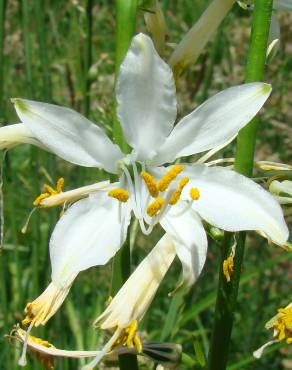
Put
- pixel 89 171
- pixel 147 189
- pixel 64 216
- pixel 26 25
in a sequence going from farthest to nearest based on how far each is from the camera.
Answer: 1. pixel 89 171
2. pixel 26 25
3. pixel 147 189
4. pixel 64 216

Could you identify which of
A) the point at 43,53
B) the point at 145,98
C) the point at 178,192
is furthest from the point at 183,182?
the point at 43,53

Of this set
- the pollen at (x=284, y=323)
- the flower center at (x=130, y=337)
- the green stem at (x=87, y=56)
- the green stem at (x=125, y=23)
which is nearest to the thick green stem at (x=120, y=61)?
the green stem at (x=125, y=23)

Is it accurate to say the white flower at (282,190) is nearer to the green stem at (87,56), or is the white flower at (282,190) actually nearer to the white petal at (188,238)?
the white petal at (188,238)

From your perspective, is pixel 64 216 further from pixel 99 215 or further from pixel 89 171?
pixel 89 171

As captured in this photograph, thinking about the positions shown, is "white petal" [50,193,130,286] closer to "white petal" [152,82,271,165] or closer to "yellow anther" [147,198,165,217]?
"yellow anther" [147,198,165,217]

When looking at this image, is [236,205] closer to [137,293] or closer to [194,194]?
[194,194]

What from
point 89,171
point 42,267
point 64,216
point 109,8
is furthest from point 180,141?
point 109,8

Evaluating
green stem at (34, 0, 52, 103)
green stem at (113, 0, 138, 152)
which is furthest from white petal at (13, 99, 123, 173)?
green stem at (34, 0, 52, 103)
